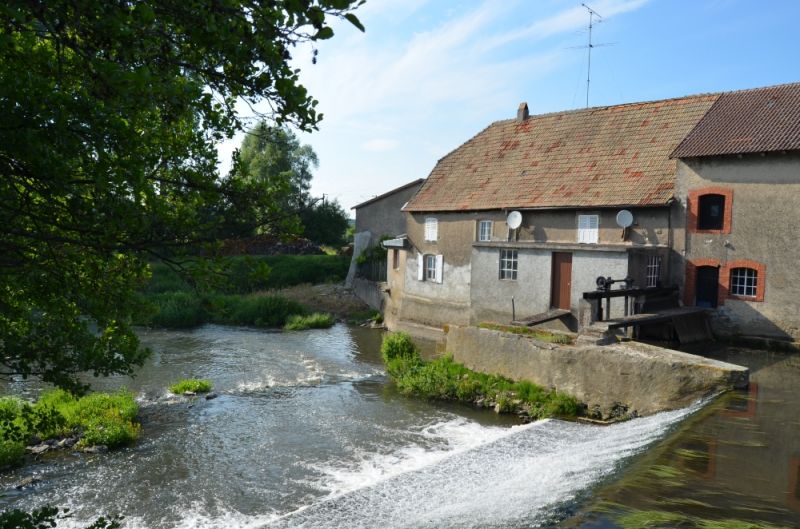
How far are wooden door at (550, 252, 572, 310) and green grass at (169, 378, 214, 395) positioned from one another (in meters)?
9.79

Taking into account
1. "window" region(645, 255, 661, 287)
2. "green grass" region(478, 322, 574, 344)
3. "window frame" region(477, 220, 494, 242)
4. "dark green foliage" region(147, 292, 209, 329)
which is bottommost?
"dark green foliage" region(147, 292, 209, 329)

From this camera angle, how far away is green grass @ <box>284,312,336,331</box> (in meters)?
26.0

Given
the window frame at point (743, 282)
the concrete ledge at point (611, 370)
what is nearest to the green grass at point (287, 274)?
the concrete ledge at point (611, 370)

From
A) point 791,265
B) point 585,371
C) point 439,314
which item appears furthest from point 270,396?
point 791,265

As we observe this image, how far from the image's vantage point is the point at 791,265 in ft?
52.6

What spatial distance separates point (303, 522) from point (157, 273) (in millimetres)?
28688

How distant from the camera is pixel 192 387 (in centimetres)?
1534

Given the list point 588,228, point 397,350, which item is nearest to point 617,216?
point 588,228

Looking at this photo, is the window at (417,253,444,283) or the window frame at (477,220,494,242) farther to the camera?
the window at (417,253,444,283)

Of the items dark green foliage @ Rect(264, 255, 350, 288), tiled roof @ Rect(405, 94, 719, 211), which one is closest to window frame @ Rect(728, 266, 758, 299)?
tiled roof @ Rect(405, 94, 719, 211)

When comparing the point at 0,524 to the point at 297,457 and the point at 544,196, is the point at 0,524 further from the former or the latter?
the point at 544,196

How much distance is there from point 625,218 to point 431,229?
831 cm

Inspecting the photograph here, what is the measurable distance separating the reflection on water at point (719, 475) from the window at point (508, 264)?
944 centimetres

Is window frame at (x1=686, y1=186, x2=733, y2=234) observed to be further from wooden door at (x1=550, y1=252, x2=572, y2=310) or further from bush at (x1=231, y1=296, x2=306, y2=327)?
bush at (x1=231, y1=296, x2=306, y2=327)
